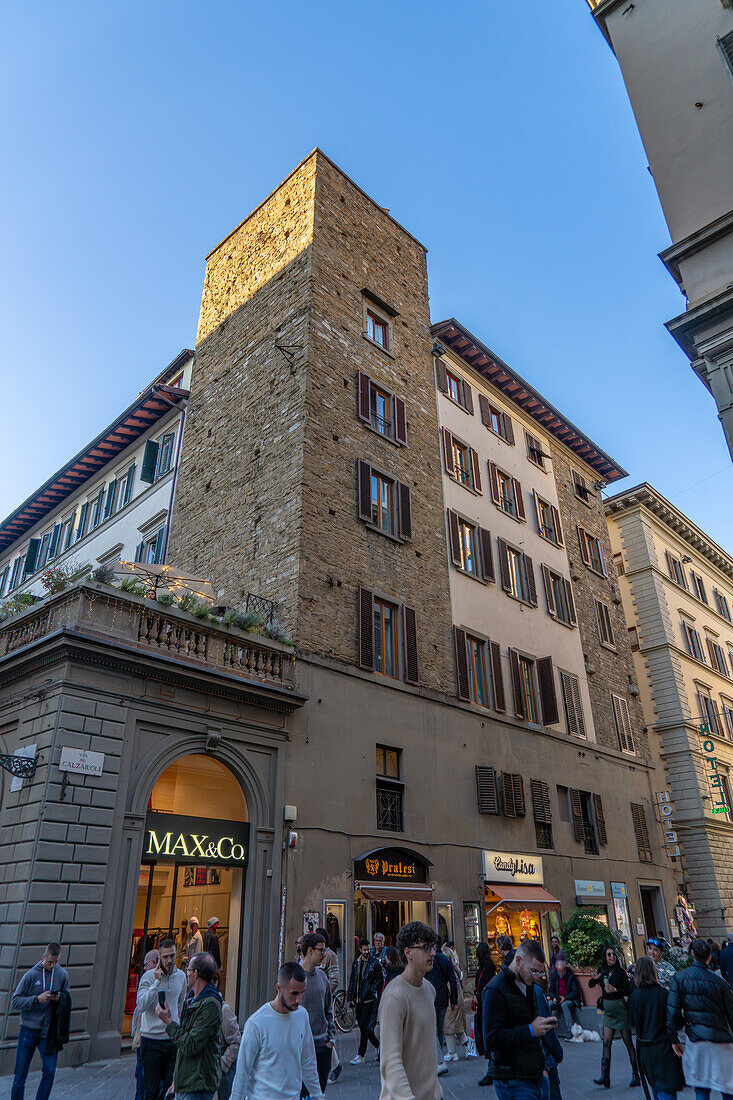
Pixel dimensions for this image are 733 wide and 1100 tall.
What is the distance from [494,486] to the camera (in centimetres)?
2475

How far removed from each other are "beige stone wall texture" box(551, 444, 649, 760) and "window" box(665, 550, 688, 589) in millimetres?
4849

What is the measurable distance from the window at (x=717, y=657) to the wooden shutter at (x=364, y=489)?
23505 millimetres

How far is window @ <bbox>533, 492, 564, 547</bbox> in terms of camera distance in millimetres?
26681

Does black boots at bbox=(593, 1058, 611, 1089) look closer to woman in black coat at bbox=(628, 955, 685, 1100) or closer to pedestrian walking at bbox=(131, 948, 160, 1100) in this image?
woman in black coat at bbox=(628, 955, 685, 1100)

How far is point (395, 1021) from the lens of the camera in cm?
396

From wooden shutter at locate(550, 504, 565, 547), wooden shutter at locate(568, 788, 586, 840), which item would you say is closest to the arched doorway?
wooden shutter at locate(568, 788, 586, 840)

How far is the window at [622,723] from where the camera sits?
86.4ft

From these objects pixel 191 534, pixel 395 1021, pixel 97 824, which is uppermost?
pixel 191 534

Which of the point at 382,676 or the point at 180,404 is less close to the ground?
the point at 180,404

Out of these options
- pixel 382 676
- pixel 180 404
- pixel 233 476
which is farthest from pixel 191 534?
pixel 382 676

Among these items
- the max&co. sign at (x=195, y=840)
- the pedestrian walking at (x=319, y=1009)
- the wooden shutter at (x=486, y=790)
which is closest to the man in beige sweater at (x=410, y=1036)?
the pedestrian walking at (x=319, y=1009)

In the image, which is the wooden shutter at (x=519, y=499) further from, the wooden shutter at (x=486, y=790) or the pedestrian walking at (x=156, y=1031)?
the pedestrian walking at (x=156, y=1031)

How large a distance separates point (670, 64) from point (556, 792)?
17.6 m

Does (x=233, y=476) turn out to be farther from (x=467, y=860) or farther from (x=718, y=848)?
(x=718, y=848)
